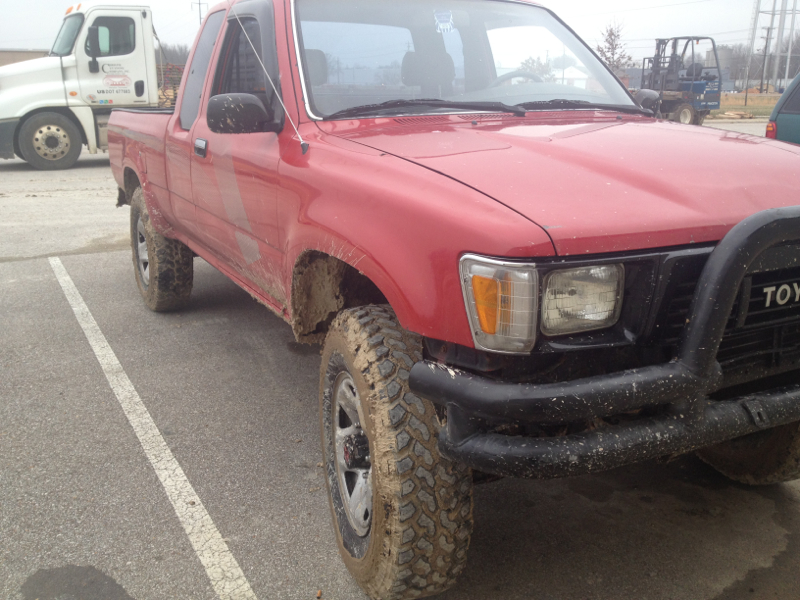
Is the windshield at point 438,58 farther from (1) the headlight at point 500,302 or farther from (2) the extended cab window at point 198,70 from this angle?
(1) the headlight at point 500,302

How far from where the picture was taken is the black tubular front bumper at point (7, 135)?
13.1 m

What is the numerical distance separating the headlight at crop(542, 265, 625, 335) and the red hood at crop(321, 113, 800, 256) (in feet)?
0.22

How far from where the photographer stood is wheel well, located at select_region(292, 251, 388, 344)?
2.63 metres

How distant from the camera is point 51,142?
44.8 feet

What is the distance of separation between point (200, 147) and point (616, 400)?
2.66 meters

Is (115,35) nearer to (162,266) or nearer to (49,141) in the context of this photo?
(49,141)

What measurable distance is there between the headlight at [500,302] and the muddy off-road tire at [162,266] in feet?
11.7

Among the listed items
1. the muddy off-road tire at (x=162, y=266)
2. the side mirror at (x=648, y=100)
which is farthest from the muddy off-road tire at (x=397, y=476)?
the muddy off-road tire at (x=162, y=266)

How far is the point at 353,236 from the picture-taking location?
2.22m

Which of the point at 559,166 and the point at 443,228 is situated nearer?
the point at 443,228

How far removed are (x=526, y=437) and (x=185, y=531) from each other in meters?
1.52

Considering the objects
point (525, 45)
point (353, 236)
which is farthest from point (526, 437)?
point (525, 45)

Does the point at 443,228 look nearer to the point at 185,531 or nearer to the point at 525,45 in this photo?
the point at 185,531

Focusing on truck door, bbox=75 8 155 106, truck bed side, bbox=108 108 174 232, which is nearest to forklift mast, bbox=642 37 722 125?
truck door, bbox=75 8 155 106
